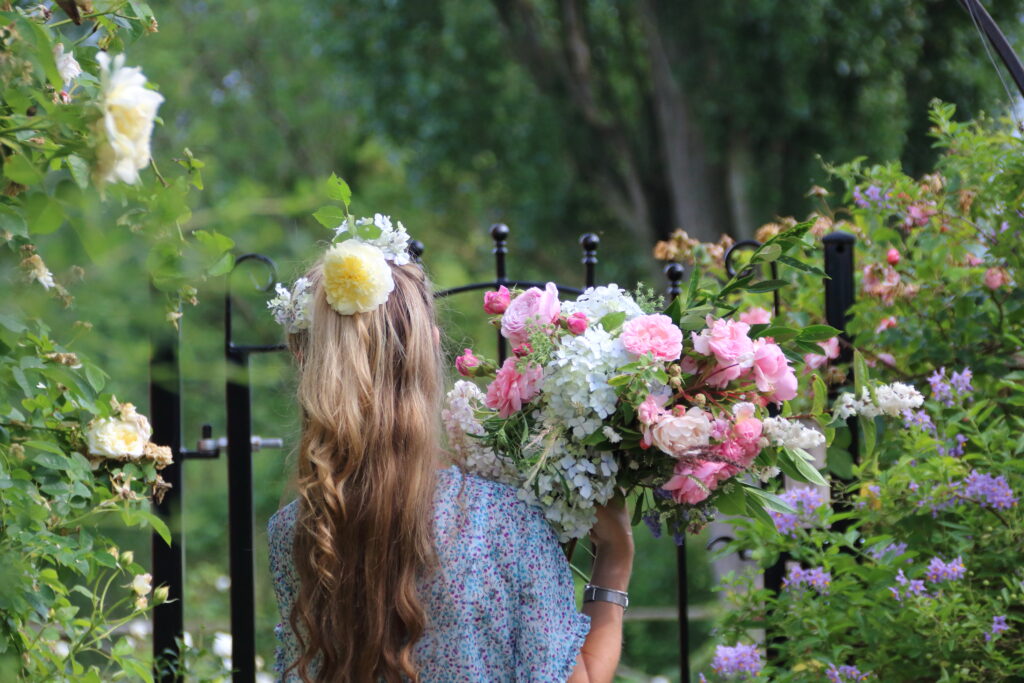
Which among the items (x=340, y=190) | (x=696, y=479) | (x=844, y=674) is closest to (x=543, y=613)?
(x=696, y=479)

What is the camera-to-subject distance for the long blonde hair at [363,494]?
162cm

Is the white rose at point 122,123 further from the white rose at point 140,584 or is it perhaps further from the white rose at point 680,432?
the white rose at point 140,584

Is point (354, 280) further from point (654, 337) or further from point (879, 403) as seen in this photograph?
point (879, 403)

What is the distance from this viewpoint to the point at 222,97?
14.1 m

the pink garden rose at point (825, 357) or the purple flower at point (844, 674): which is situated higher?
the pink garden rose at point (825, 357)

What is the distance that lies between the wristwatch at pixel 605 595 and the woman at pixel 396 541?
0.19ft

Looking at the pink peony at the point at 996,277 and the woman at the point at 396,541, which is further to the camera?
the pink peony at the point at 996,277

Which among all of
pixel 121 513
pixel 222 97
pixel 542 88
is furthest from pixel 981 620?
pixel 222 97

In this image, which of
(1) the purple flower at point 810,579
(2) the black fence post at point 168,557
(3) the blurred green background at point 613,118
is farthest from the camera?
(3) the blurred green background at point 613,118

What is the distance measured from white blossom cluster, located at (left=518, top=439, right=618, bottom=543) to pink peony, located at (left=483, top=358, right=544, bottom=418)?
0.36 feet

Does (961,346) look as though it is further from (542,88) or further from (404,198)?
(404,198)

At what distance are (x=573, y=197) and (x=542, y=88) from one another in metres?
1.09

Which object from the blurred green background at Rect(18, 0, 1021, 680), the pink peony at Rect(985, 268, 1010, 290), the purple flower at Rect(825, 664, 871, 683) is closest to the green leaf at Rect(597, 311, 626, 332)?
the purple flower at Rect(825, 664, 871, 683)

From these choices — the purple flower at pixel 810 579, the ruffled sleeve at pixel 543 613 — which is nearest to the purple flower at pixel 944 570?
the purple flower at pixel 810 579
